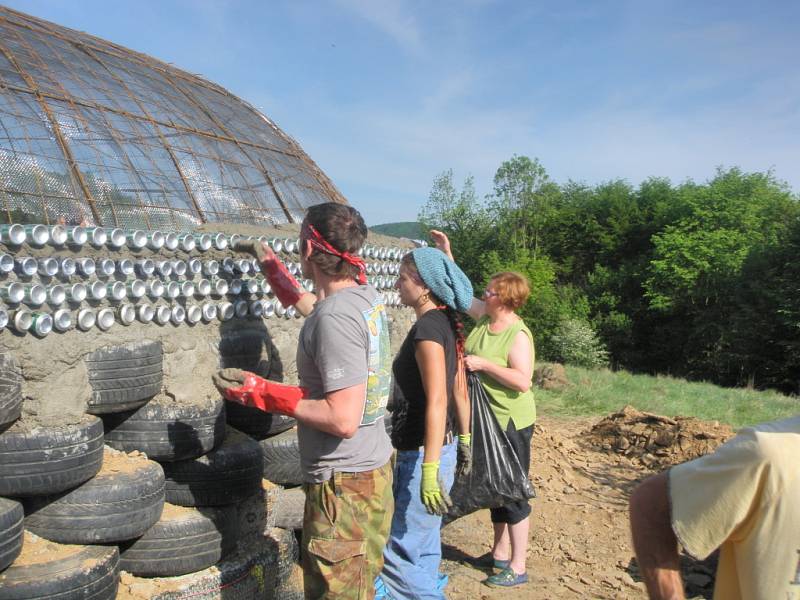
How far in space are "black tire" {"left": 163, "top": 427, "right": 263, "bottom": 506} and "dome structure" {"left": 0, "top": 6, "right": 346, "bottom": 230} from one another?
3059 millimetres

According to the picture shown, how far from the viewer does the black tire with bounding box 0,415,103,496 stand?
2.88 metres

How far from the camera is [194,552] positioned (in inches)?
135

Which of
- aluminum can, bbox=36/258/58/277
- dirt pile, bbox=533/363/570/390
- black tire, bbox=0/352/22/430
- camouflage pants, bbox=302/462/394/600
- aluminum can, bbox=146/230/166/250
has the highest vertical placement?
aluminum can, bbox=146/230/166/250

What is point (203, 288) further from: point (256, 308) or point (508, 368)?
point (508, 368)

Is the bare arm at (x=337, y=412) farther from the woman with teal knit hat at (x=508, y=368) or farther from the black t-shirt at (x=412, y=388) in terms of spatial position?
the woman with teal knit hat at (x=508, y=368)

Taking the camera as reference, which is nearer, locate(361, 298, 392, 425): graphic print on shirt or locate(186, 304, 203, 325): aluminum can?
locate(361, 298, 392, 425): graphic print on shirt

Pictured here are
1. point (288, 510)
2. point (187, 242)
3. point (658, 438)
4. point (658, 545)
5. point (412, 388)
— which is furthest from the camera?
point (658, 438)

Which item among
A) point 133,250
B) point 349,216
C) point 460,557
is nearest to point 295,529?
point 460,557

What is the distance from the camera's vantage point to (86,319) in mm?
3275

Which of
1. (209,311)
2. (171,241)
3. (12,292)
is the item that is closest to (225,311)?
(209,311)

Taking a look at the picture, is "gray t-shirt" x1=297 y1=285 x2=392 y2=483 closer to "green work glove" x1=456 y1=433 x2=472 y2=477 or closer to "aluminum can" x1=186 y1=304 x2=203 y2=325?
"green work glove" x1=456 y1=433 x2=472 y2=477

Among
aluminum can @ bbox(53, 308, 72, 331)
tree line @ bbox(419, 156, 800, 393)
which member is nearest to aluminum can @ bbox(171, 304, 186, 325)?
aluminum can @ bbox(53, 308, 72, 331)

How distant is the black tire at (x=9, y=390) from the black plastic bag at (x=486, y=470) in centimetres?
226

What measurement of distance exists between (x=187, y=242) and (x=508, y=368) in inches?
78.1
